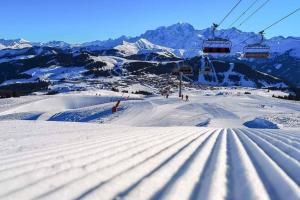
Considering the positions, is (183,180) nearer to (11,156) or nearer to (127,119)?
(11,156)

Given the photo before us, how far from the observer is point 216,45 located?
38188 mm

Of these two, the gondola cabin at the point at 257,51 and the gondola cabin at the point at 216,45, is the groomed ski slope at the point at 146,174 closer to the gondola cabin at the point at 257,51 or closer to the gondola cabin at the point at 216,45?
the gondola cabin at the point at 216,45

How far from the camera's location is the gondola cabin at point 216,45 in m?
38.1

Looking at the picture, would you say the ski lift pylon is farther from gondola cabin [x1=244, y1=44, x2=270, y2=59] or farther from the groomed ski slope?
the groomed ski slope

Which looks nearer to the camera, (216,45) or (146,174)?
(146,174)

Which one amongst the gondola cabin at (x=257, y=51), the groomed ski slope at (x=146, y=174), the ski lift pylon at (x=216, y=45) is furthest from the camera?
the gondola cabin at (x=257, y=51)

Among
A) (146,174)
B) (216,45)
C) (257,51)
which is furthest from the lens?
(257,51)

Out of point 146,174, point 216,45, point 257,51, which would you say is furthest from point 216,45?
point 146,174

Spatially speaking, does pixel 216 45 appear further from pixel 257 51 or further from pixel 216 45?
pixel 257 51

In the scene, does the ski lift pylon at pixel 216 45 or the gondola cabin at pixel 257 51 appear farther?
the gondola cabin at pixel 257 51

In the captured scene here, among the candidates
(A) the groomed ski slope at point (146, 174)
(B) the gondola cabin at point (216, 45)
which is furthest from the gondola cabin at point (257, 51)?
(A) the groomed ski slope at point (146, 174)

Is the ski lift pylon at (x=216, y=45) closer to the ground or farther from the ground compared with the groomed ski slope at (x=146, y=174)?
farther from the ground

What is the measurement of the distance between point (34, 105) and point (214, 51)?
43424 millimetres

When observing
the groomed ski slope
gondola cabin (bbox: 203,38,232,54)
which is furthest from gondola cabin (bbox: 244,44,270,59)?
the groomed ski slope
